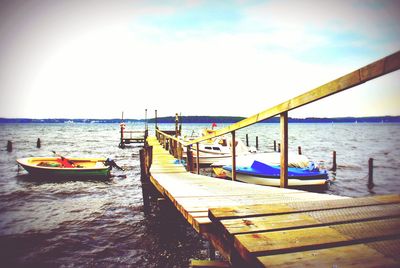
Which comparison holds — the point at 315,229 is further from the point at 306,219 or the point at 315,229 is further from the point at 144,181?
the point at 144,181

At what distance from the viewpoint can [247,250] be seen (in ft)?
4.93

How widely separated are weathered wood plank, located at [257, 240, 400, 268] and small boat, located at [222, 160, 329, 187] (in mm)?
11991

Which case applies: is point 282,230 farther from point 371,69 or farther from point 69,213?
point 69,213

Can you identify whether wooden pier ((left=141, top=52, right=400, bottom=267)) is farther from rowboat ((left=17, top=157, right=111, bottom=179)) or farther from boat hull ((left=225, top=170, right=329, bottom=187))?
rowboat ((left=17, top=157, right=111, bottom=179))

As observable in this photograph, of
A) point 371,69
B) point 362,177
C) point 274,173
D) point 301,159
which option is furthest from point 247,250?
point 362,177

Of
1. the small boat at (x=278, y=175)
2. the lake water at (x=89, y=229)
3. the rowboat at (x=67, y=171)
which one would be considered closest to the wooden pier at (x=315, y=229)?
the lake water at (x=89, y=229)

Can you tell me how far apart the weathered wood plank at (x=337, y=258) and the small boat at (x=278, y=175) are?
11991 mm

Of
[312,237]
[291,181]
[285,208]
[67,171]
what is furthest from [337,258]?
[67,171]

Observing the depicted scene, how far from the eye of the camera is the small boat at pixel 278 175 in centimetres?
1315

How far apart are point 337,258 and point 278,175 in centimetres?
1220

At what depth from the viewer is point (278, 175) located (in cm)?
1303

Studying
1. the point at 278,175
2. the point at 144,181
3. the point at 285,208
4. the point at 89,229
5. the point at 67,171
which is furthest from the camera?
the point at 67,171

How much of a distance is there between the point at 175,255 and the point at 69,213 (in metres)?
6.04

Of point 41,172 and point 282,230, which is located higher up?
point 282,230
